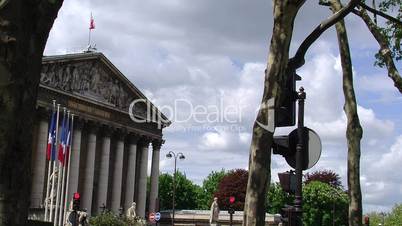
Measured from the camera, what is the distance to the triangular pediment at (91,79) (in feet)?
194

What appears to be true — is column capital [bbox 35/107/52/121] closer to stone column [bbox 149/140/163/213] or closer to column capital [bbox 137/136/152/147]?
column capital [bbox 137/136/152/147]

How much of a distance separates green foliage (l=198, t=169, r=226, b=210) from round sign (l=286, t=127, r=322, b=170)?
9499cm

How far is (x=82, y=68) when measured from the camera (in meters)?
63.7

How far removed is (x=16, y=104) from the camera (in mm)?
5680

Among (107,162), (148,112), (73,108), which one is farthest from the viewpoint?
(148,112)

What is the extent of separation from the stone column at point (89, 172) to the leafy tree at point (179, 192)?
35.6 m

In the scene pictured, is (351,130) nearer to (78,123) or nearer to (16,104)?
(16,104)

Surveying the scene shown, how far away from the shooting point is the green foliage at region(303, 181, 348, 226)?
80.6 m

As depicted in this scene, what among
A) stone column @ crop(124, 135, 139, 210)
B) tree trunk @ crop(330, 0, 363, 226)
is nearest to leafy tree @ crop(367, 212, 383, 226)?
stone column @ crop(124, 135, 139, 210)

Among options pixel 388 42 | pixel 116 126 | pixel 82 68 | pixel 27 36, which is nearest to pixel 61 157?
pixel 82 68

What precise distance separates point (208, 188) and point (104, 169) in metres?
43.7

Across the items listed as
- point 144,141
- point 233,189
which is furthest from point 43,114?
point 233,189

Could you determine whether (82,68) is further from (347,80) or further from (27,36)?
(27,36)

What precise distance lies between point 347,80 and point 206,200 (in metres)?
91.4
